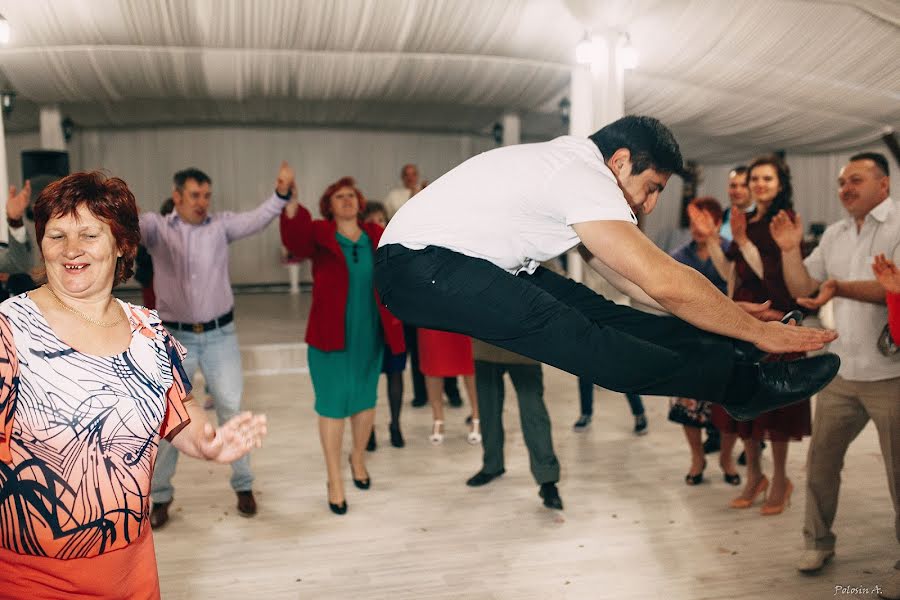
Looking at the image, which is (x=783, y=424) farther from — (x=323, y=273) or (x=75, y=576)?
(x=75, y=576)

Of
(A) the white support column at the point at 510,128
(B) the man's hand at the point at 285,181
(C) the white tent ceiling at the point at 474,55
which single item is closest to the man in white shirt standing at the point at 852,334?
(B) the man's hand at the point at 285,181

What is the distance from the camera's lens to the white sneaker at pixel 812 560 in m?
3.00

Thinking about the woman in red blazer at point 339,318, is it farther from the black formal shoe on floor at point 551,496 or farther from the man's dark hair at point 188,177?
the black formal shoe on floor at point 551,496

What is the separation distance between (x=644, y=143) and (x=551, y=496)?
2213 mm

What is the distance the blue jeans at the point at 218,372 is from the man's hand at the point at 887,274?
2738mm

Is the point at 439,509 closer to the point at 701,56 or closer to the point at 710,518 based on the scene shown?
the point at 710,518

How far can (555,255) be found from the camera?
2.01 m

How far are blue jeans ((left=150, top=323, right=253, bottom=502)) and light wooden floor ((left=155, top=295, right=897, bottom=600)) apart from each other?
0.19 metres

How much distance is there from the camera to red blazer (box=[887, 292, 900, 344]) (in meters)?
2.64

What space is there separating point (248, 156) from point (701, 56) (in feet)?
30.2

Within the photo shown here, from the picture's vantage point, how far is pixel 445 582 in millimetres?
2992

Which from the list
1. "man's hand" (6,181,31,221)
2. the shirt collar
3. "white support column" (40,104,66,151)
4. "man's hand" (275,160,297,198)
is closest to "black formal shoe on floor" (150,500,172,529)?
"man's hand" (6,181,31,221)

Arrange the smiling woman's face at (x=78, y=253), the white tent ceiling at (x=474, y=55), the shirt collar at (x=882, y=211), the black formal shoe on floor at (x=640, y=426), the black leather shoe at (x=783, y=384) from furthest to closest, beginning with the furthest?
the white tent ceiling at (x=474, y=55)
the black formal shoe on floor at (x=640, y=426)
the shirt collar at (x=882, y=211)
the black leather shoe at (x=783, y=384)
the smiling woman's face at (x=78, y=253)

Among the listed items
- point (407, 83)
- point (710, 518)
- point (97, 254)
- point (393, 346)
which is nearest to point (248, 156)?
point (407, 83)
